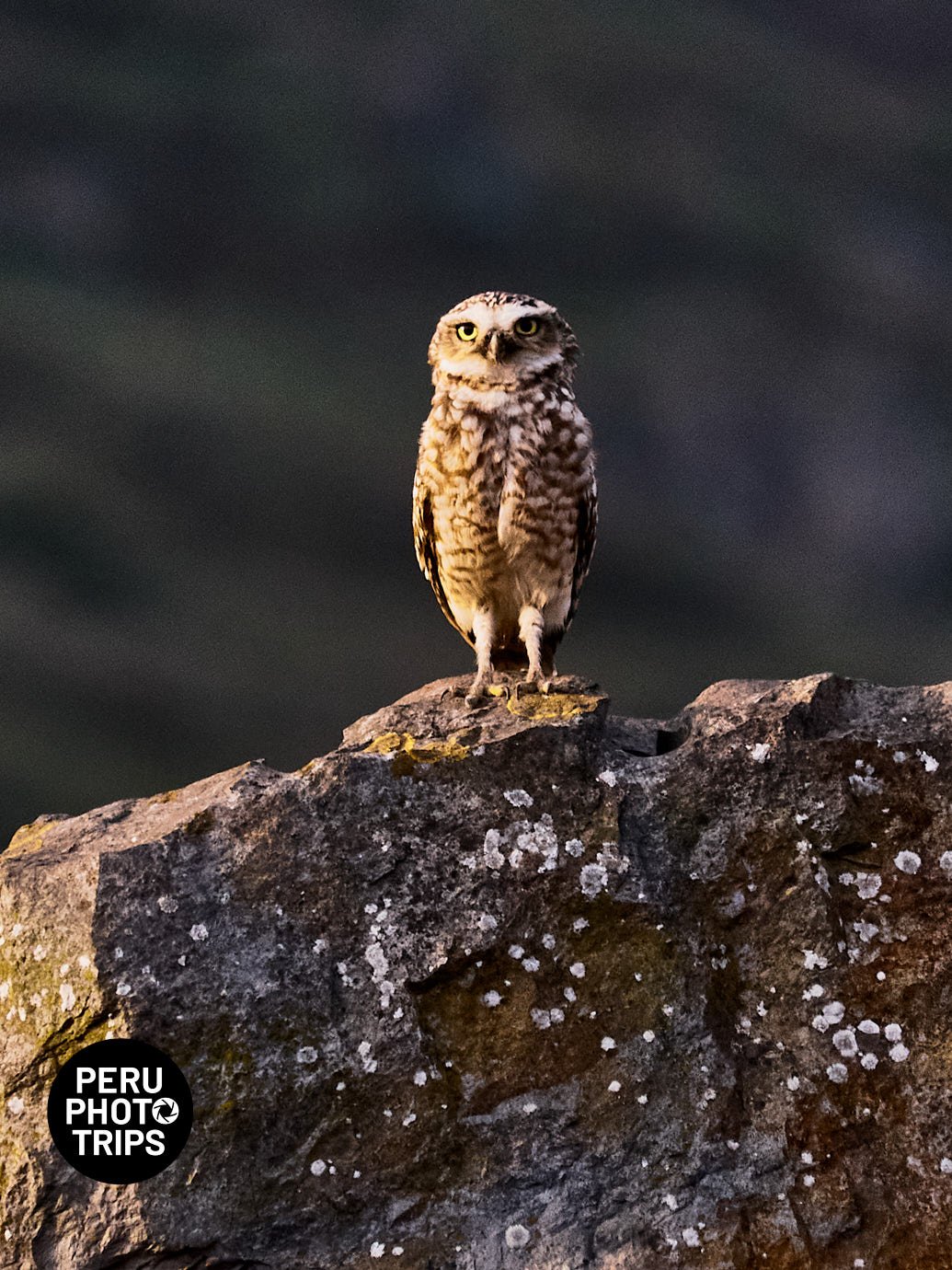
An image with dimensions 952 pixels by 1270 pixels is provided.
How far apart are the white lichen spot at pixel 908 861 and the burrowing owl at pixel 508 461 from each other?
1754 millimetres

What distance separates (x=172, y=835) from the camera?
13.0 feet

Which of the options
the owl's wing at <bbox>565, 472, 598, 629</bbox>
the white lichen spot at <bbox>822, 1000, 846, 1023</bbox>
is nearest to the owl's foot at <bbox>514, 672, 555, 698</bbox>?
the owl's wing at <bbox>565, 472, 598, 629</bbox>

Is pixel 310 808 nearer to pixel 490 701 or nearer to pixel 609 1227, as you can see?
pixel 490 701

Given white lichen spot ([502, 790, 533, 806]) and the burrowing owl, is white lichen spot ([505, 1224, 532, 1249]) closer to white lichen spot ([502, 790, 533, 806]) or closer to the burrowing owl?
white lichen spot ([502, 790, 533, 806])

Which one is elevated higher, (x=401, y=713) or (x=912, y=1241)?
(x=401, y=713)

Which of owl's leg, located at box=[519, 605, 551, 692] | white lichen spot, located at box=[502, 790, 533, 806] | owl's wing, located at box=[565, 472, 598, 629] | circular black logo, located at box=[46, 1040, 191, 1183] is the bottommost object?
circular black logo, located at box=[46, 1040, 191, 1183]

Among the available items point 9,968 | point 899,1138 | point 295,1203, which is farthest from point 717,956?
point 9,968

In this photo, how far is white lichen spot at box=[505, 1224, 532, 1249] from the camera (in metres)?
3.58

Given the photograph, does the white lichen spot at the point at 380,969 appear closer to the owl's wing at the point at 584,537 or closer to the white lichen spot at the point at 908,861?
the white lichen spot at the point at 908,861

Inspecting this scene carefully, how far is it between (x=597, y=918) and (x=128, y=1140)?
5.02 feet

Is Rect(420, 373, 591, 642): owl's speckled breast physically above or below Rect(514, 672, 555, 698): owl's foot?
above

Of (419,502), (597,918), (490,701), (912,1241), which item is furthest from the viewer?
(419,502)

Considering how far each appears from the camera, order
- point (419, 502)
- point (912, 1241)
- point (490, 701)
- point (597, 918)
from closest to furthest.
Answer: point (912, 1241)
point (597, 918)
point (490, 701)
point (419, 502)

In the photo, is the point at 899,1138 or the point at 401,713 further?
the point at 401,713
